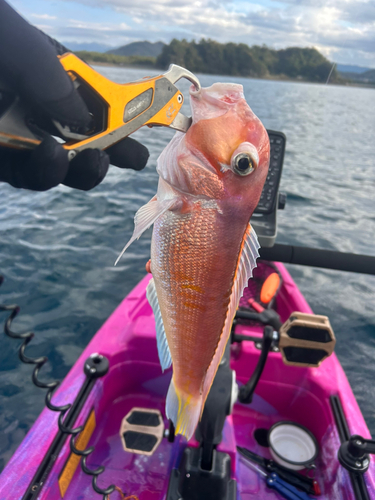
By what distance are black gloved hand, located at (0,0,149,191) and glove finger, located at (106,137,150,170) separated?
0.21 metres

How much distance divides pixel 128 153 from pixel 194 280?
2.49 ft

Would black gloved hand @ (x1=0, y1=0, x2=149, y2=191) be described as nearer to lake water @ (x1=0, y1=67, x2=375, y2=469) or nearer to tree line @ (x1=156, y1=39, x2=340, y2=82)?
lake water @ (x1=0, y1=67, x2=375, y2=469)

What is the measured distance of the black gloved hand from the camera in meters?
1.21

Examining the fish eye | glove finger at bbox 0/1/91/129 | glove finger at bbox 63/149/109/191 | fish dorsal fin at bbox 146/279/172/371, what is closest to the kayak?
fish dorsal fin at bbox 146/279/172/371

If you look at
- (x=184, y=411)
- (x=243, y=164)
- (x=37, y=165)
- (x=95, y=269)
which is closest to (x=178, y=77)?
(x=243, y=164)

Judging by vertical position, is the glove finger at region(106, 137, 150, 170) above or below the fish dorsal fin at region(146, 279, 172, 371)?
above

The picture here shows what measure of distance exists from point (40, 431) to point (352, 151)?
20.7 m

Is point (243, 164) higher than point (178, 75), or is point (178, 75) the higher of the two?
point (178, 75)

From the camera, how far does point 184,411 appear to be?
1.78m

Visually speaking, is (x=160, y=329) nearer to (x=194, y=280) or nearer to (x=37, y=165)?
(x=194, y=280)

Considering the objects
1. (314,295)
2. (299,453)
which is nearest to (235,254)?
(299,453)

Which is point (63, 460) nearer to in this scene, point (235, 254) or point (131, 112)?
point (235, 254)

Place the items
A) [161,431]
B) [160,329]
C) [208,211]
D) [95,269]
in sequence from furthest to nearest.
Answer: [95,269] → [161,431] → [160,329] → [208,211]

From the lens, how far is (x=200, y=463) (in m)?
2.21
